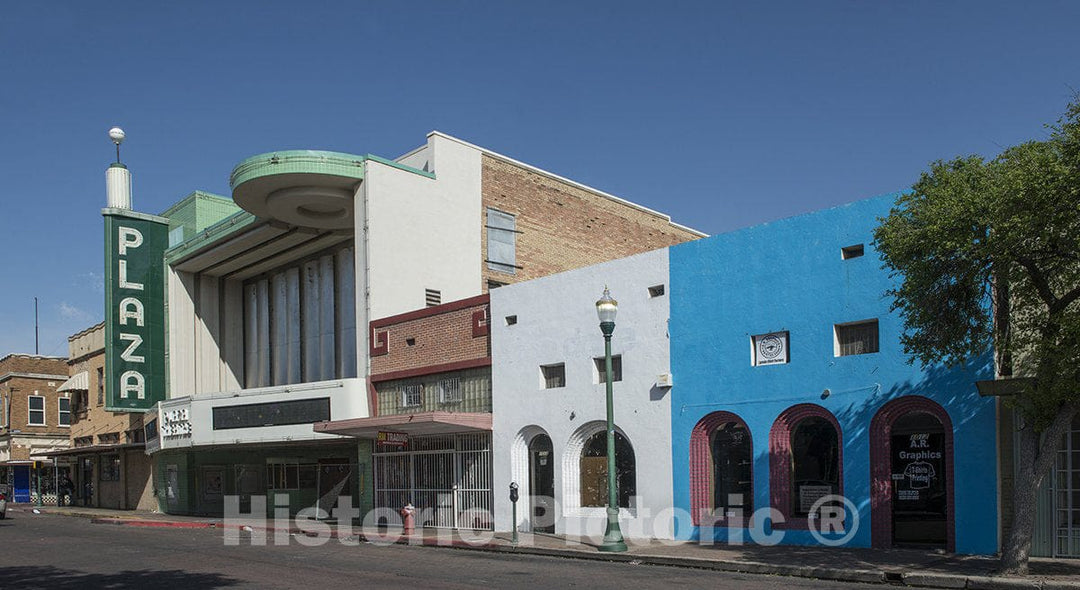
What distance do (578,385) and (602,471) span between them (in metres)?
2.03

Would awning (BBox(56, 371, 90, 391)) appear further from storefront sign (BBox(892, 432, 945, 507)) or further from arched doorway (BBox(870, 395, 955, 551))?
storefront sign (BBox(892, 432, 945, 507))

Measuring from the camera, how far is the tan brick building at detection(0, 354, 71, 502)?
5512 cm

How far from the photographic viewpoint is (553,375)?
2336cm

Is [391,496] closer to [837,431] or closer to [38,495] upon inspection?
[837,431]

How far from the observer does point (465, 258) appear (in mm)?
30375

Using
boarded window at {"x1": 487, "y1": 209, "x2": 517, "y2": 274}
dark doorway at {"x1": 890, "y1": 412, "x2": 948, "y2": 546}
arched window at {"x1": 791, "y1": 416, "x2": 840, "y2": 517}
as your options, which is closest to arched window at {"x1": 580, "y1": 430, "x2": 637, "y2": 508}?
arched window at {"x1": 791, "y1": 416, "x2": 840, "y2": 517}

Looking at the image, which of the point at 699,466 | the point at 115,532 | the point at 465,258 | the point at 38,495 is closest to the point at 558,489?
the point at 699,466

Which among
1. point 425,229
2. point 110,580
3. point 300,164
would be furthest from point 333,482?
point 110,580

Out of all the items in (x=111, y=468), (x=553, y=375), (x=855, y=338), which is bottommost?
(x=111, y=468)

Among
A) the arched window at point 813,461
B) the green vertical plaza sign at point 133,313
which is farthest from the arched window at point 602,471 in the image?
the green vertical plaza sign at point 133,313

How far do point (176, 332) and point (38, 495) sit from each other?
69.4ft

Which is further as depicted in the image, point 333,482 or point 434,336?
point 333,482

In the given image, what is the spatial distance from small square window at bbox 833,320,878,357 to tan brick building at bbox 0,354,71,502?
4881 centimetres

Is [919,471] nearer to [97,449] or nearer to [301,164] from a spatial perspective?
[301,164]
